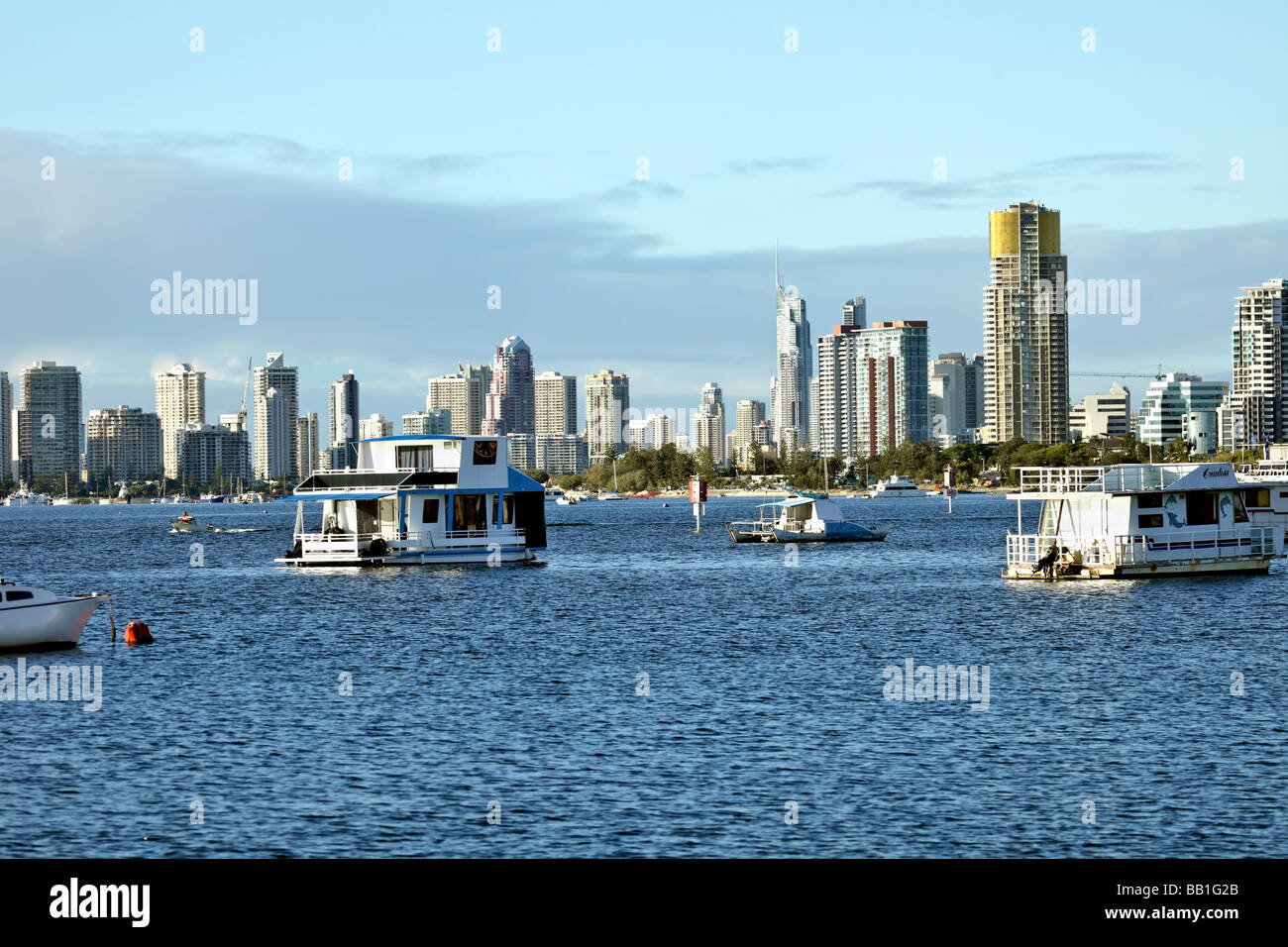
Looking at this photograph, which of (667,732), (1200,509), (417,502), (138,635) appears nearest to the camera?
(667,732)

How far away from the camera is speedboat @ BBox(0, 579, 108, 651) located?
52031 millimetres

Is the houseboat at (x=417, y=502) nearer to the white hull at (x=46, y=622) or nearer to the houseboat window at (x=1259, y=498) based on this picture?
the white hull at (x=46, y=622)

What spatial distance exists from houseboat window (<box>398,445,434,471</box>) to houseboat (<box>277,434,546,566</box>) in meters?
0.06

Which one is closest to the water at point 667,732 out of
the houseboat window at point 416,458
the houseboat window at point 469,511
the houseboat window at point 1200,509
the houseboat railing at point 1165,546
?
the houseboat railing at point 1165,546

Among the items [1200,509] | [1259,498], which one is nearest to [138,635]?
[1200,509]

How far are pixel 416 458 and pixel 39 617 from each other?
40967 mm

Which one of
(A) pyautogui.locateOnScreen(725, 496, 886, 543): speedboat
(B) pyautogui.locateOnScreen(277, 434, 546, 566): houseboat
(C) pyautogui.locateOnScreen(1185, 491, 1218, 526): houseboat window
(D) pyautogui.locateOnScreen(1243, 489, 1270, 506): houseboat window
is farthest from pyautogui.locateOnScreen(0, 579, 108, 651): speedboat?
(A) pyautogui.locateOnScreen(725, 496, 886, 543): speedboat

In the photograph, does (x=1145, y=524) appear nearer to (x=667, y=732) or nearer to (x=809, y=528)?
(x=667, y=732)

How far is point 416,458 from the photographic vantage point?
304ft

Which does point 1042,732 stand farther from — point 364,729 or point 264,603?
point 264,603

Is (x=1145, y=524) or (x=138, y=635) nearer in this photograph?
(x=138, y=635)

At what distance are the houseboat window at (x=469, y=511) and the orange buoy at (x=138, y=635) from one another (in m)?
35.4

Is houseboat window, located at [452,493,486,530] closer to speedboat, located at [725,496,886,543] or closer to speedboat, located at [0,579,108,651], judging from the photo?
speedboat, located at [0,579,108,651]
